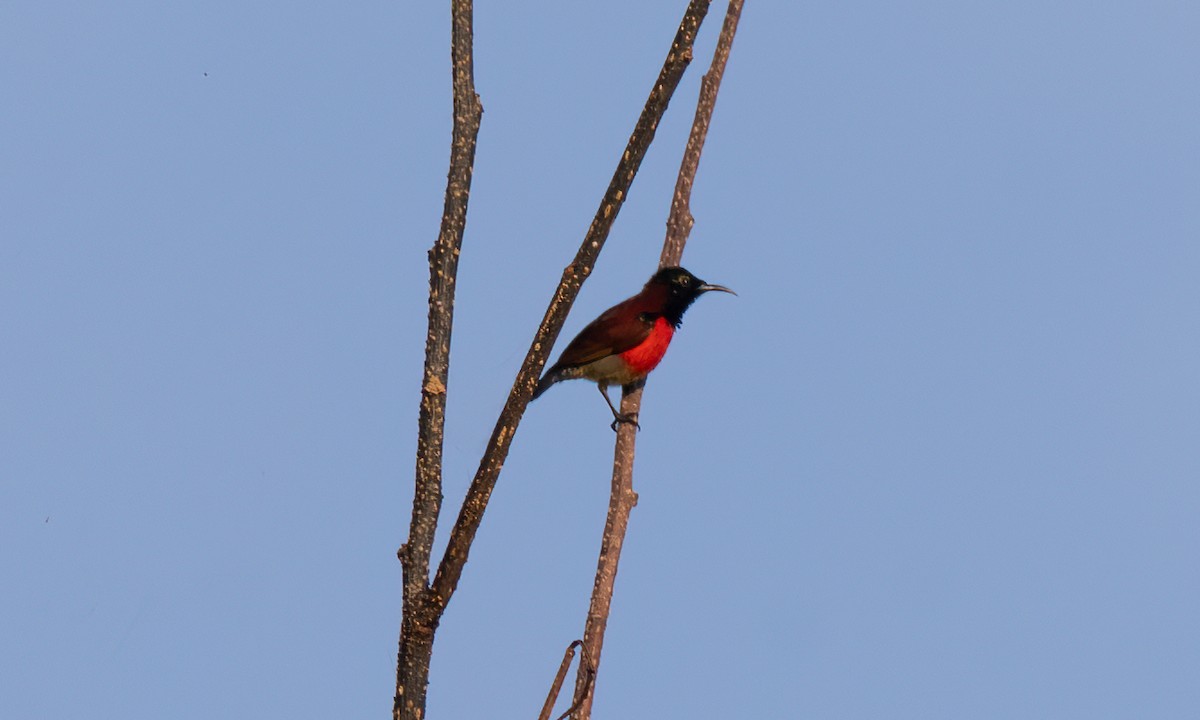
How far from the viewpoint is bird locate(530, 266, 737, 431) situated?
549cm

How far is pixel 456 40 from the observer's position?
9.55 feet

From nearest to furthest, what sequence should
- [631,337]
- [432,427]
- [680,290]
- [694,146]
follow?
[432,427]
[694,146]
[631,337]
[680,290]

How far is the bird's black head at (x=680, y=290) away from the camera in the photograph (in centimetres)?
570

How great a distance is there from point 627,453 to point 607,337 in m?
1.62

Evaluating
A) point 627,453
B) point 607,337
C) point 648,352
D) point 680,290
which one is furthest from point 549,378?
point 627,453

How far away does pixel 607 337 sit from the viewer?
554 centimetres

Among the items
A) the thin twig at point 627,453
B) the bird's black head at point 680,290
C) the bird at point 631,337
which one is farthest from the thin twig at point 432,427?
the bird's black head at point 680,290

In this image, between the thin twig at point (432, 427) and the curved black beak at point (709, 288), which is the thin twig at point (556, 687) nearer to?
the thin twig at point (432, 427)

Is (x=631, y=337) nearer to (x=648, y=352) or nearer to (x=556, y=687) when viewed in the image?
(x=648, y=352)

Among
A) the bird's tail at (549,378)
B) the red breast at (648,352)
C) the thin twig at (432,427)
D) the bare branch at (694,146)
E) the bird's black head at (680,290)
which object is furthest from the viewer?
the bird's black head at (680,290)

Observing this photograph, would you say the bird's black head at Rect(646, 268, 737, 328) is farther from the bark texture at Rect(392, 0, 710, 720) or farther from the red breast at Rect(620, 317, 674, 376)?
the bark texture at Rect(392, 0, 710, 720)

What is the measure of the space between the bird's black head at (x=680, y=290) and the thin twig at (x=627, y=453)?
2.81 ft

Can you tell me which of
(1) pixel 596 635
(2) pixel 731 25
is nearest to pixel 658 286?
(2) pixel 731 25

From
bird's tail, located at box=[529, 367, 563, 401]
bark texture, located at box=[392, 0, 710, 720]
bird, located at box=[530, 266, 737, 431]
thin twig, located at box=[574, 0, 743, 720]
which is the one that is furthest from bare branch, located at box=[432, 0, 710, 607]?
bird's tail, located at box=[529, 367, 563, 401]
